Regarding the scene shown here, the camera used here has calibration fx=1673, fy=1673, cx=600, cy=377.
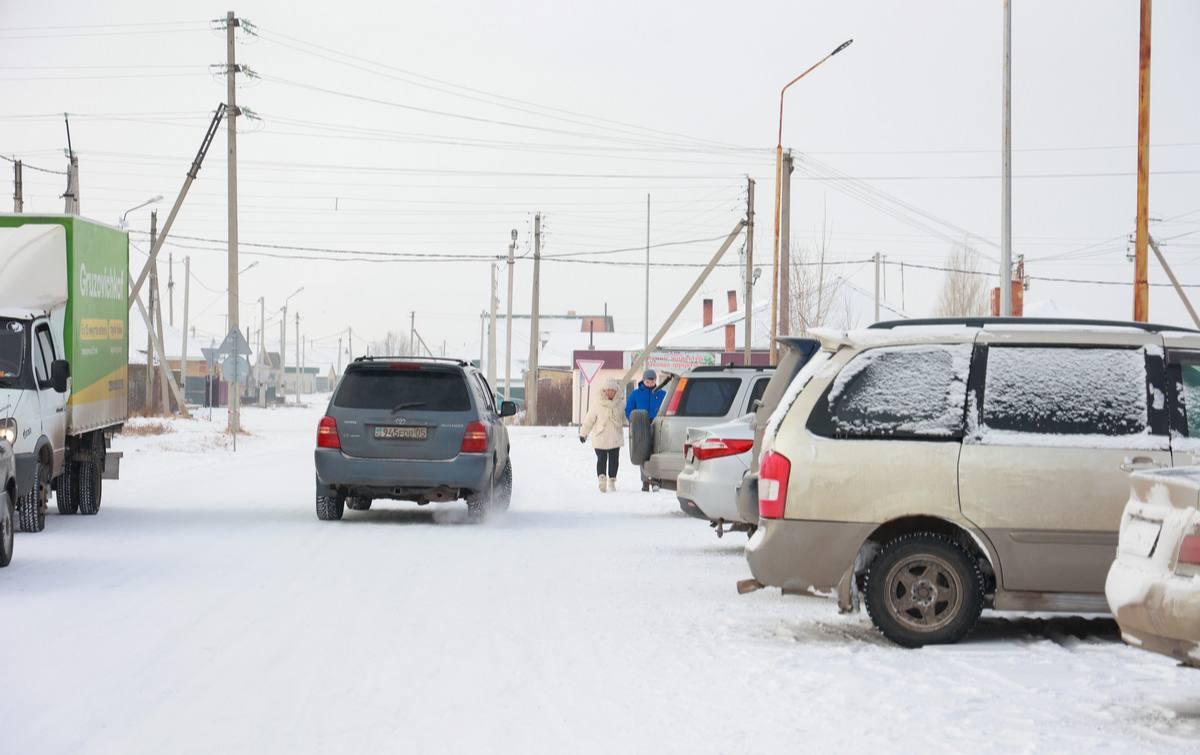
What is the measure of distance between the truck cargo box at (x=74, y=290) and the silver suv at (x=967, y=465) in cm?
1066

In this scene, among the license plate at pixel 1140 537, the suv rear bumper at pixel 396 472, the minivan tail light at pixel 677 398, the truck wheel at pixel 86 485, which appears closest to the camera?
the license plate at pixel 1140 537

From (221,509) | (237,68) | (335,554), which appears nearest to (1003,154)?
(221,509)

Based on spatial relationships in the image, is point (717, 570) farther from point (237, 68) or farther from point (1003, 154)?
point (237, 68)

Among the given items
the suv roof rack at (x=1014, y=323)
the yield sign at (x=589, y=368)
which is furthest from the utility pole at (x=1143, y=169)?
the yield sign at (x=589, y=368)

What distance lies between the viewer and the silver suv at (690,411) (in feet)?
63.1

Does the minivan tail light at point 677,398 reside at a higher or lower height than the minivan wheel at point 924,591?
higher

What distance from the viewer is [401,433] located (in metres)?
17.8

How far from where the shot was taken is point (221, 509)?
20062 mm

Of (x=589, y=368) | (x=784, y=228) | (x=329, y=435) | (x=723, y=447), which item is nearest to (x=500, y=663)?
(x=723, y=447)

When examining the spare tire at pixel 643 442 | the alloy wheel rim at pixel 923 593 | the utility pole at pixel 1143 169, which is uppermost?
the utility pole at pixel 1143 169

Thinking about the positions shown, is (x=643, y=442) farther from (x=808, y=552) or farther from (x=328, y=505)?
(x=808, y=552)

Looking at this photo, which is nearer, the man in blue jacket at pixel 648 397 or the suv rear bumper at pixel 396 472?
the suv rear bumper at pixel 396 472

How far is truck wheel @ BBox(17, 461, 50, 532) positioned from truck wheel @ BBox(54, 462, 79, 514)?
6.32 ft

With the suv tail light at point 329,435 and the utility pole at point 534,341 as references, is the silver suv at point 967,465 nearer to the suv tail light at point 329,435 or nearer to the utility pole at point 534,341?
the suv tail light at point 329,435
